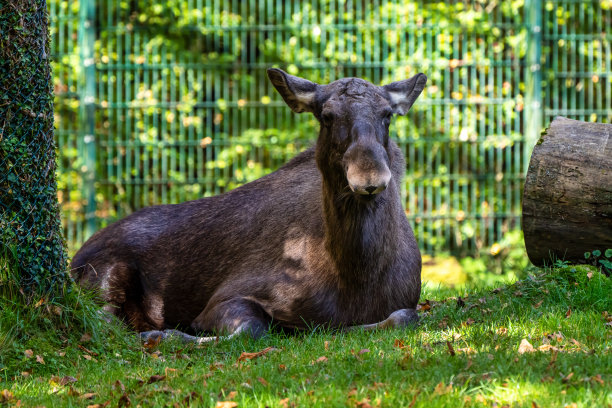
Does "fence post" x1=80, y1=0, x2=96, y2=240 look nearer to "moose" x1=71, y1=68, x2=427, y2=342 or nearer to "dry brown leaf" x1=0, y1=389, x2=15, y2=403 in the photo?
"moose" x1=71, y1=68, x2=427, y2=342

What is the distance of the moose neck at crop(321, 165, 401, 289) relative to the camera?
5656 millimetres

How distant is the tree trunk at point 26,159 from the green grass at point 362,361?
0.89ft

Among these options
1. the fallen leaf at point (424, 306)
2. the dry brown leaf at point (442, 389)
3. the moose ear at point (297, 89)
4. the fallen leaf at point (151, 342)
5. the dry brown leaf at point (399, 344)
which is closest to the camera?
the dry brown leaf at point (442, 389)

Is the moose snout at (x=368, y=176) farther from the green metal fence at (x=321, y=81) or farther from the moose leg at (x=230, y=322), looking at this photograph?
the green metal fence at (x=321, y=81)

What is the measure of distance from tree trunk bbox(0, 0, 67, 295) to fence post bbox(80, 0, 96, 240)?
5709mm

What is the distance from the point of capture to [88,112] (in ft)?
36.7

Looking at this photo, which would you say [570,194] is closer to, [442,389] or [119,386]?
[442,389]

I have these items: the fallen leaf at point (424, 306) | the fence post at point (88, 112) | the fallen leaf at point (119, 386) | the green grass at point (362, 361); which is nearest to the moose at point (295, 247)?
the green grass at point (362, 361)

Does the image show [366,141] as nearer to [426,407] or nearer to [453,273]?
[426,407]

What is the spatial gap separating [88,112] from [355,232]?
6579 millimetres

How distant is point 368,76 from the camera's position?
1121 centimetres

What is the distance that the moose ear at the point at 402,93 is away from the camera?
6.04 m

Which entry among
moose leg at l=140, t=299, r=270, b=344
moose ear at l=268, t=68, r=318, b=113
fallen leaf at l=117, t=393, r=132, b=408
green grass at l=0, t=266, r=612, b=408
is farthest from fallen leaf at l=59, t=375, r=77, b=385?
moose ear at l=268, t=68, r=318, b=113

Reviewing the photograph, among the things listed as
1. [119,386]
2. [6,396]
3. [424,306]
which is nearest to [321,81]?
[424,306]
